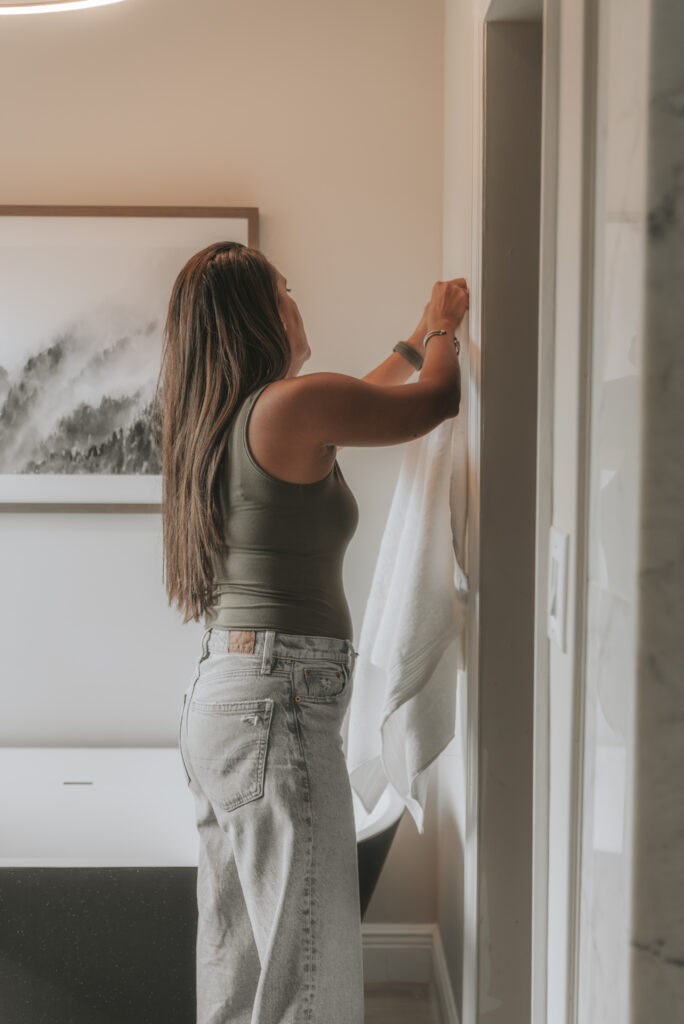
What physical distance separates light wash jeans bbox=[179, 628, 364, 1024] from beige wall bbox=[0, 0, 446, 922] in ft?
3.08

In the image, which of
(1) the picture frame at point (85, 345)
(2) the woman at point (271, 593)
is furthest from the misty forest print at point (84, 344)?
(2) the woman at point (271, 593)

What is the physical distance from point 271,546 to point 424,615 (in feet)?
1.14

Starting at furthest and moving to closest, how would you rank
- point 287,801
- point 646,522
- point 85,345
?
point 85,345 → point 287,801 → point 646,522

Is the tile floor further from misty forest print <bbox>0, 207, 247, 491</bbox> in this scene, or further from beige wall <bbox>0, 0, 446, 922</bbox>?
misty forest print <bbox>0, 207, 247, 491</bbox>

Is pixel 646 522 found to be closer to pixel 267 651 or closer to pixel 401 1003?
pixel 267 651

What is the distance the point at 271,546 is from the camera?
139cm

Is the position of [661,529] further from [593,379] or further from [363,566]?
[363,566]

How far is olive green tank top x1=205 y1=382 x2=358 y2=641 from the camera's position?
1378 millimetres

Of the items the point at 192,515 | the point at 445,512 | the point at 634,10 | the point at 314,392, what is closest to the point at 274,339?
the point at 314,392

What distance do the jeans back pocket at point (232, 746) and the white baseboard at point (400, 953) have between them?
1103 mm

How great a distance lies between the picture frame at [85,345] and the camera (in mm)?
2254

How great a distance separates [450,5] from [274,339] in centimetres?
120

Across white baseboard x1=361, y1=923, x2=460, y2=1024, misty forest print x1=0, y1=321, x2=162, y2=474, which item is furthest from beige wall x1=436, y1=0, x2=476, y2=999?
misty forest print x1=0, y1=321, x2=162, y2=474

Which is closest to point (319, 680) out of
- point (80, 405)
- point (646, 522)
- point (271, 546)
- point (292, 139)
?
point (271, 546)
